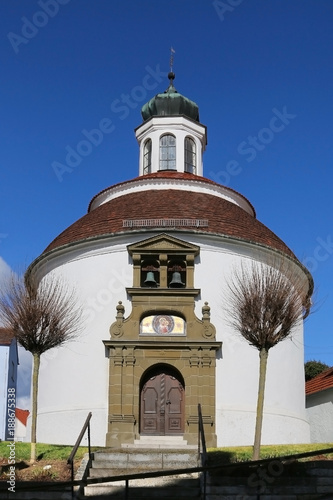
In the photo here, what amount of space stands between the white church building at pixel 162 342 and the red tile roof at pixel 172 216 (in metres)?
0.07

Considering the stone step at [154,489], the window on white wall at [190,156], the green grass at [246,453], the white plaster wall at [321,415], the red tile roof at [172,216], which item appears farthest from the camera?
the window on white wall at [190,156]

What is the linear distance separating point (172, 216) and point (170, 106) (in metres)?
Result: 11.9

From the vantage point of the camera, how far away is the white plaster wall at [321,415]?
93.0ft

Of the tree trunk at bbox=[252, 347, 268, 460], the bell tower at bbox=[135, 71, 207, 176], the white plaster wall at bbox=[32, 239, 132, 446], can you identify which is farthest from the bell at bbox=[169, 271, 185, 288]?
the bell tower at bbox=[135, 71, 207, 176]

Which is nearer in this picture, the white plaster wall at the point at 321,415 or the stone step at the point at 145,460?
the stone step at the point at 145,460

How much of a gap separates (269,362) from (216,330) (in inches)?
87.6

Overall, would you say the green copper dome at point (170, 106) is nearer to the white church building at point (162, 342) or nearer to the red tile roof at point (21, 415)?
the white church building at point (162, 342)

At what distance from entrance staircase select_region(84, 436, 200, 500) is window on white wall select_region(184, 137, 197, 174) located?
19350 millimetres

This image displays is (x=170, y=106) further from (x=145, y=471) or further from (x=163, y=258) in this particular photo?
(x=145, y=471)

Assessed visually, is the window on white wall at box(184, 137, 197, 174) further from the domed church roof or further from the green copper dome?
the domed church roof

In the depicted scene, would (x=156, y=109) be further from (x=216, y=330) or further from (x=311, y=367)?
(x=311, y=367)

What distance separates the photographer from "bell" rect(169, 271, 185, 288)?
2305 cm

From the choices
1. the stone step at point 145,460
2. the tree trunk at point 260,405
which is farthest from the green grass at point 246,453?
the stone step at point 145,460

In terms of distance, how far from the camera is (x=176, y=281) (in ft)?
75.5
